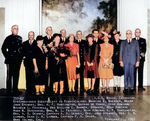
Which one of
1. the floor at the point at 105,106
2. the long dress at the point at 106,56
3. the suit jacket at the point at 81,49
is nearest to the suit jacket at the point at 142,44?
the long dress at the point at 106,56

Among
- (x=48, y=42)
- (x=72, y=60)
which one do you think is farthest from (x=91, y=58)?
(x=48, y=42)

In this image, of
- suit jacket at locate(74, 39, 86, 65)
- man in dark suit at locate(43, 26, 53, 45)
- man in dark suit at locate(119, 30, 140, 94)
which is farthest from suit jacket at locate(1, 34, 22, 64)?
man in dark suit at locate(119, 30, 140, 94)

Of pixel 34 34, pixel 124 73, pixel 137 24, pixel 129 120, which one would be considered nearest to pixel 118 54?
pixel 124 73

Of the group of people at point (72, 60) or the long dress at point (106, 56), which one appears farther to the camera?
the long dress at point (106, 56)

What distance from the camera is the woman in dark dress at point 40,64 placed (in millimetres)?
3449

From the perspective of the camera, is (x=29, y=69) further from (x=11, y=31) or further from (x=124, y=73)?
(x=124, y=73)

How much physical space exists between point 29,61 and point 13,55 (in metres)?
0.26

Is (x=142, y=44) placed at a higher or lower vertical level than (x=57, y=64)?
higher

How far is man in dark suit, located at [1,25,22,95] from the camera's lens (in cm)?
331

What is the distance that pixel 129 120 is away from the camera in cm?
297

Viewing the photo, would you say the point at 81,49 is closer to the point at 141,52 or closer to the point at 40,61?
the point at 40,61

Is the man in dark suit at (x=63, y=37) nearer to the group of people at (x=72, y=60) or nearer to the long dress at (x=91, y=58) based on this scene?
the group of people at (x=72, y=60)

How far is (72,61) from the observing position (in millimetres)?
3607

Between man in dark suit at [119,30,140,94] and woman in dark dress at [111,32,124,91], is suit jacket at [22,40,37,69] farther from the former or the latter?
man in dark suit at [119,30,140,94]
